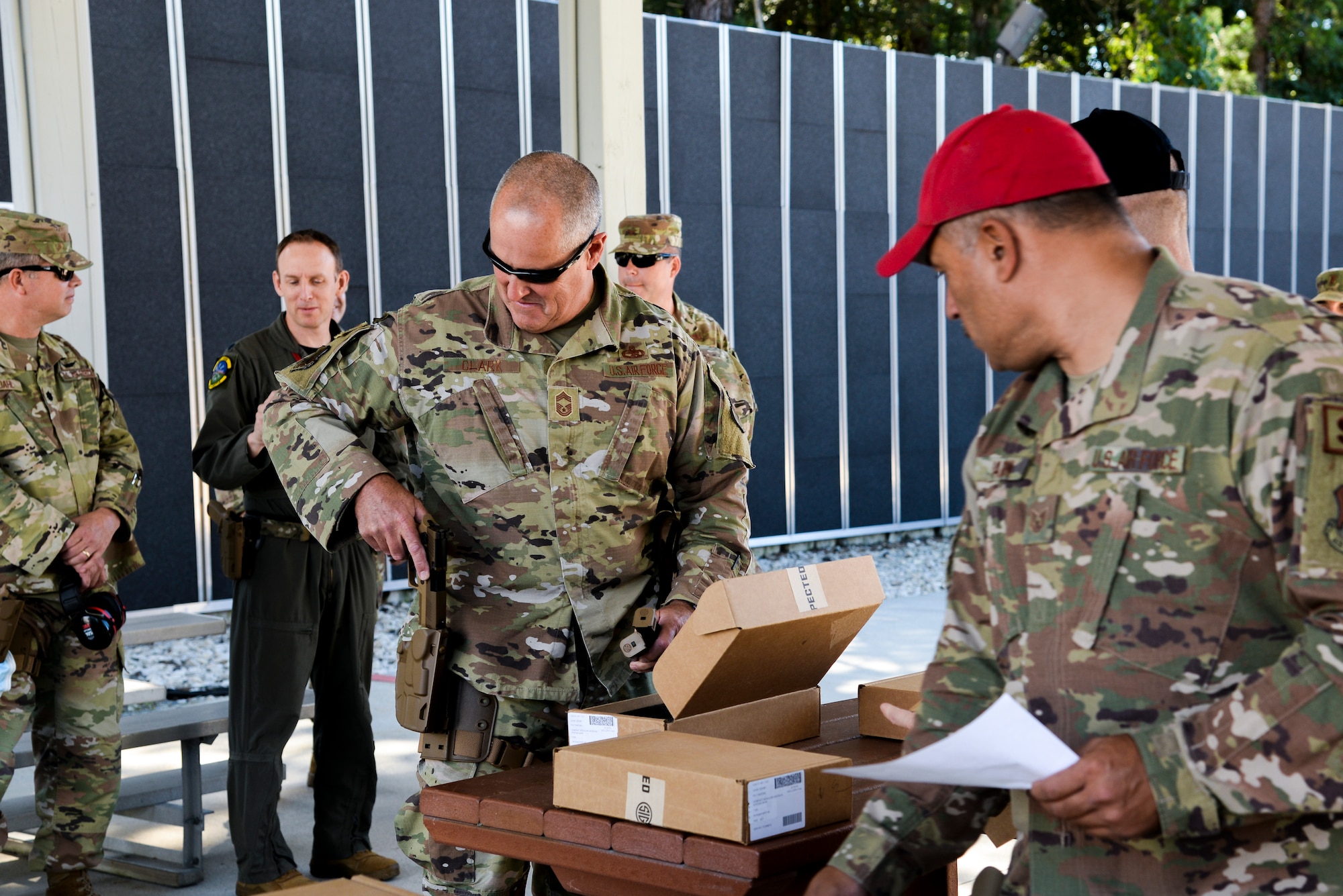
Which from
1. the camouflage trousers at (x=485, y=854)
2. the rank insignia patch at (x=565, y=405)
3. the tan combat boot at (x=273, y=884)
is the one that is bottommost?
the tan combat boot at (x=273, y=884)

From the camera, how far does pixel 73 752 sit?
3.74 metres

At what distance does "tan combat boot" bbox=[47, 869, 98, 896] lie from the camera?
3.67m

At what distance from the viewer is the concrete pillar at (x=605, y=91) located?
4750 mm

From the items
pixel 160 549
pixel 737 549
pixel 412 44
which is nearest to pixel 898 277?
pixel 412 44

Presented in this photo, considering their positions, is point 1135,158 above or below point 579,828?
above

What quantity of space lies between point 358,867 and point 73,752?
2.89 ft

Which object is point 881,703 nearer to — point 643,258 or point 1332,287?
point 643,258

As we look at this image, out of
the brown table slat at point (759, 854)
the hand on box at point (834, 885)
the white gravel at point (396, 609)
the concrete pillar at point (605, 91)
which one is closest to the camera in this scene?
the hand on box at point (834, 885)

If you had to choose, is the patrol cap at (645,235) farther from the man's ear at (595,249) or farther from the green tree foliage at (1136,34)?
the green tree foliage at (1136,34)

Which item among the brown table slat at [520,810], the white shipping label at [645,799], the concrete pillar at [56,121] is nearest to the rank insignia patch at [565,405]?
the brown table slat at [520,810]

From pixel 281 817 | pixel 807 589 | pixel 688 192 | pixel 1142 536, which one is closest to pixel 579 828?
pixel 807 589

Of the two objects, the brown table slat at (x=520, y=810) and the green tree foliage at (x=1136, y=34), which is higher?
the green tree foliage at (x=1136, y=34)

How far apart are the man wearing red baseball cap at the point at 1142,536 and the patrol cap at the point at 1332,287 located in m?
4.13

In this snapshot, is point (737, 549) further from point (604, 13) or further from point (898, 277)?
→ point (898, 277)
